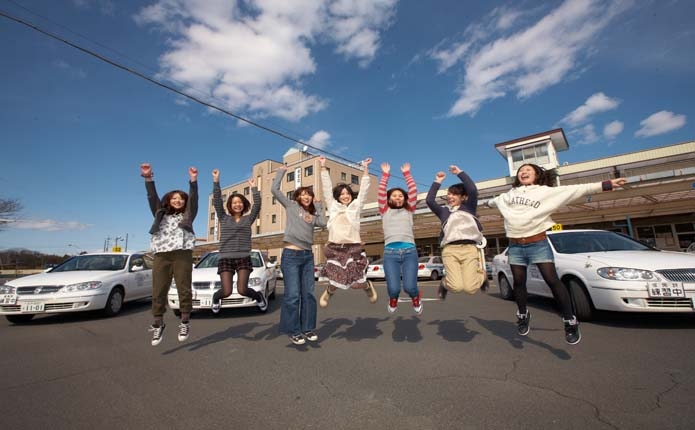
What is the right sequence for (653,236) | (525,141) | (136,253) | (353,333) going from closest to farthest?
(353,333) → (136,253) → (653,236) → (525,141)

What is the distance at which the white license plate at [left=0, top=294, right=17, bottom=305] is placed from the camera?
6438 mm

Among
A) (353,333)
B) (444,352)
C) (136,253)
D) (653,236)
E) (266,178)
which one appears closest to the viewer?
(444,352)

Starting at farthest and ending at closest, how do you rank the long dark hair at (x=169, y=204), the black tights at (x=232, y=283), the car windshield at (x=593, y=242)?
the car windshield at (x=593, y=242) < the black tights at (x=232, y=283) < the long dark hair at (x=169, y=204)

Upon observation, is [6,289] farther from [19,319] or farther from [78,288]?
[78,288]

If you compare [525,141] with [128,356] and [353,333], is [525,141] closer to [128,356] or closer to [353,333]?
[353,333]

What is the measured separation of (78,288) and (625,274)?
373 inches

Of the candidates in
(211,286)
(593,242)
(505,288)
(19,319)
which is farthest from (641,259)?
(19,319)

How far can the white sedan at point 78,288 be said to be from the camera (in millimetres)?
6441

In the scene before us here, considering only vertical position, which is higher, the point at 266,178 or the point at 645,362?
the point at 266,178

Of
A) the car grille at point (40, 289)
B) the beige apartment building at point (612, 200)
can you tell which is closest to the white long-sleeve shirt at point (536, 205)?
the car grille at point (40, 289)

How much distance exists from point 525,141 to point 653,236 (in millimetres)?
11454

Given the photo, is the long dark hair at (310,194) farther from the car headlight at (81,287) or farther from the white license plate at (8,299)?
the white license plate at (8,299)

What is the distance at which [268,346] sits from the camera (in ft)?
14.1

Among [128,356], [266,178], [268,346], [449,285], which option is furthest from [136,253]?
[266,178]
